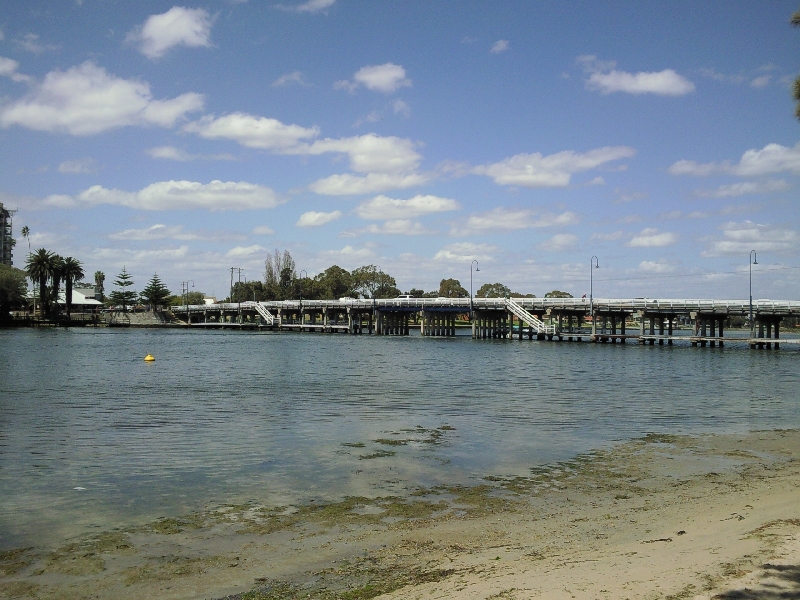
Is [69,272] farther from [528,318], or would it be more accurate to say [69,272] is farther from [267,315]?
[528,318]

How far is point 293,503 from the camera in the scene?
46.3 feet

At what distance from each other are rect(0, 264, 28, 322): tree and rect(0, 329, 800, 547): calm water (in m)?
96.8

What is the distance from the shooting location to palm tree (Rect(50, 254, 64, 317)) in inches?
5896

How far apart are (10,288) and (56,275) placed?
1550 cm

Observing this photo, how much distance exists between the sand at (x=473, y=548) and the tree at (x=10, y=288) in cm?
14097

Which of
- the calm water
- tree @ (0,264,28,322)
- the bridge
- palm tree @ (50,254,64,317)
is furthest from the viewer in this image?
palm tree @ (50,254,64,317)

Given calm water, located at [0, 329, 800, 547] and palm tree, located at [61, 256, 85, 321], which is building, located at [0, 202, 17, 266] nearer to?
palm tree, located at [61, 256, 85, 321]

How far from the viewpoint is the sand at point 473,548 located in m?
8.65

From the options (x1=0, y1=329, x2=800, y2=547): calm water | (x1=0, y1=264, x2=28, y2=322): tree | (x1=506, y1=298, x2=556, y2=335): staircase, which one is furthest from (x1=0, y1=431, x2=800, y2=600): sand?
(x1=0, y1=264, x2=28, y2=322): tree

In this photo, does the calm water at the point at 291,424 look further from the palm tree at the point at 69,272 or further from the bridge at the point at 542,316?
the palm tree at the point at 69,272

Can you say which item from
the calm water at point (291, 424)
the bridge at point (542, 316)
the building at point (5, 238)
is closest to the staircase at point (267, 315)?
the bridge at point (542, 316)

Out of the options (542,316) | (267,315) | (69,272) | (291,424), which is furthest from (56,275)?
(291,424)

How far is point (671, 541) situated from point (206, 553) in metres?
7.14

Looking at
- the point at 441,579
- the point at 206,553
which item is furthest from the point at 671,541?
the point at 206,553
